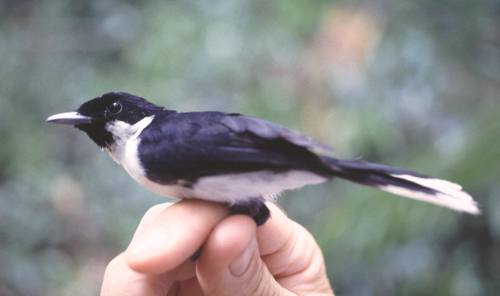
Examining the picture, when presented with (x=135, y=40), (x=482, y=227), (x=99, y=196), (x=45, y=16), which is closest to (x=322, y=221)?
(x=482, y=227)

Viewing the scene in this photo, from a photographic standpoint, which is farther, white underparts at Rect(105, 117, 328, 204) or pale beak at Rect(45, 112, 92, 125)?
pale beak at Rect(45, 112, 92, 125)

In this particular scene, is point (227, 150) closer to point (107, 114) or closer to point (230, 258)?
point (230, 258)

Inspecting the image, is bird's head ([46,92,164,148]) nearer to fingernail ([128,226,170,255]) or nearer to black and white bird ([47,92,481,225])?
black and white bird ([47,92,481,225])

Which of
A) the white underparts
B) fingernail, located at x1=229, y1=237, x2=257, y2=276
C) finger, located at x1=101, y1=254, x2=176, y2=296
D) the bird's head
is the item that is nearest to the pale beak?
the bird's head

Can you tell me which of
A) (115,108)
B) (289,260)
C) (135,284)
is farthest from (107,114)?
(289,260)

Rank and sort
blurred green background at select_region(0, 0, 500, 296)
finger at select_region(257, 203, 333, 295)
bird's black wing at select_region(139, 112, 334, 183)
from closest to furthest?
1. bird's black wing at select_region(139, 112, 334, 183)
2. finger at select_region(257, 203, 333, 295)
3. blurred green background at select_region(0, 0, 500, 296)

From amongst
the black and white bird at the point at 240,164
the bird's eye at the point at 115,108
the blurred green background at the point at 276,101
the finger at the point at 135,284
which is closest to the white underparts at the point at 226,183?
the black and white bird at the point at 240,164
